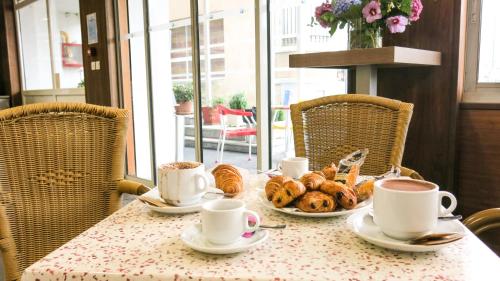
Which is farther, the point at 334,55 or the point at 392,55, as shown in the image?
the point at 334,55

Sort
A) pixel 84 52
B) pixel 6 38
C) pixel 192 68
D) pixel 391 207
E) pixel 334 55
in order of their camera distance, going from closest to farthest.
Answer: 1. pixel 391 207
2. pixel 334 55
3. pixel 192 68
4. pixel 84 52
5. pixel 6 38

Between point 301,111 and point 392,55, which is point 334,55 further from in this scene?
point 301,111

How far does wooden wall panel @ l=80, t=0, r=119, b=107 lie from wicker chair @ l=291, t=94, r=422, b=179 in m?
3.14

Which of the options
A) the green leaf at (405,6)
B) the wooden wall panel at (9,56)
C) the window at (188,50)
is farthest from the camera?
the wooden wall panel at (9,56)

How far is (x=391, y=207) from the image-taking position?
606 mm

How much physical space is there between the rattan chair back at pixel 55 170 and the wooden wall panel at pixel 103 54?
3072 mm

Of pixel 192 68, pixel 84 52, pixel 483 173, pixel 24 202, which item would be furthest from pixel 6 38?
pixel 483 173

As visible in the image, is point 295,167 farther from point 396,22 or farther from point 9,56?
point 9,56

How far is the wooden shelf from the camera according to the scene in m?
1.63

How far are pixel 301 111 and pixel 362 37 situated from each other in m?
0.64

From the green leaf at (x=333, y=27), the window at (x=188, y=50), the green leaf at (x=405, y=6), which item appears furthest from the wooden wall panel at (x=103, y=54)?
the green leaf at (x=405, y=6)

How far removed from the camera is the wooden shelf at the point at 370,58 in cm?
163

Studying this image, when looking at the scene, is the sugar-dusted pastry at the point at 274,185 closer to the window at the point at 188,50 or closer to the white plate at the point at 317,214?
the white plate at the point at 317,214

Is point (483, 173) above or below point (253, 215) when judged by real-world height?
below
